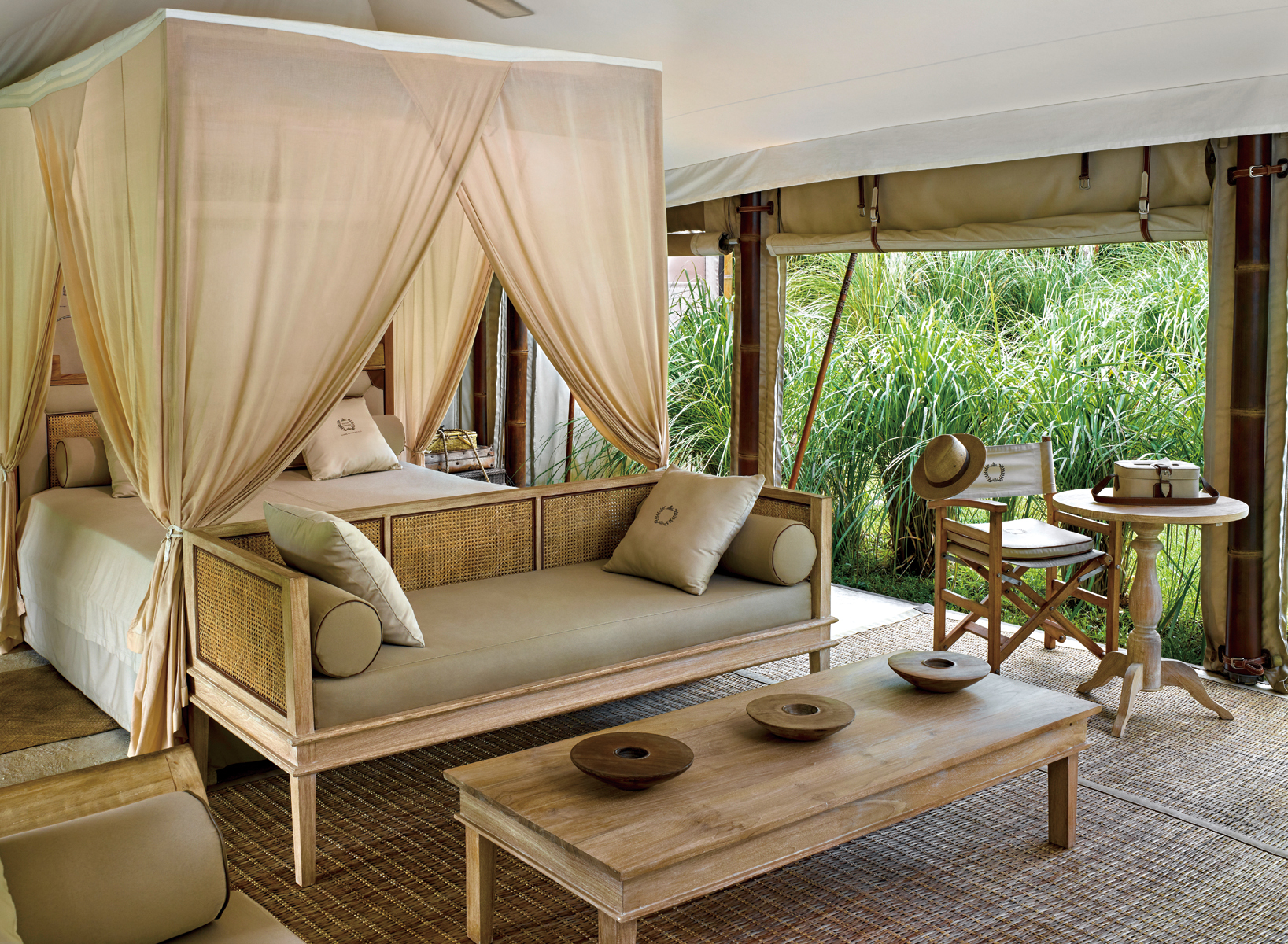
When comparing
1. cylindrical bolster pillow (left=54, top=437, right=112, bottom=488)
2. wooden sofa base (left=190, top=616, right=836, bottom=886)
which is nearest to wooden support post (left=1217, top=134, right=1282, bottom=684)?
wooden sofa base (left=190, top=616, right=836, bottom=886)

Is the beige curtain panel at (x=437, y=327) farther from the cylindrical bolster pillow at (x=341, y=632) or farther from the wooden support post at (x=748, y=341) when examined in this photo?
the cylindrical bolster pillow at (x=341, y=632)

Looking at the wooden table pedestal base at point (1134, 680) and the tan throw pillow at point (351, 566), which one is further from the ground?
the tan throw pillow at point (351, 566)

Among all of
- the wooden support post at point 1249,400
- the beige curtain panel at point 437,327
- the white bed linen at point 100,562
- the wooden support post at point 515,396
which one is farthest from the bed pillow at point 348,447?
the wooden support post at point 1249,400

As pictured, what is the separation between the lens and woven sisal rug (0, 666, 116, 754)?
4070 mm

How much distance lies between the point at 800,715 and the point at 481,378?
5.25 meters

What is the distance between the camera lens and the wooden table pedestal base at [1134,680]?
4.05 metres

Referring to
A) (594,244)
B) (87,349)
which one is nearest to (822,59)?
(594,244)

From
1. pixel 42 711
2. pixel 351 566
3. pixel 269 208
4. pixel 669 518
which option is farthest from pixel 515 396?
pixel 351 566

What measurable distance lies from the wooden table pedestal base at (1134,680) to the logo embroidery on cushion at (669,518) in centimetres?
172

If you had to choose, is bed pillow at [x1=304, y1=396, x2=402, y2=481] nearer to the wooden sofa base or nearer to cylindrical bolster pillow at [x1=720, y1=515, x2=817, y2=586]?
the wooden sofa base

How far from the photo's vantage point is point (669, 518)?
14.2 ft

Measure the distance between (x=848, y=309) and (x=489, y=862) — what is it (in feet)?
18.9

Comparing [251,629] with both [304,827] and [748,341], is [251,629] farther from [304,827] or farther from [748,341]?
[748,341]

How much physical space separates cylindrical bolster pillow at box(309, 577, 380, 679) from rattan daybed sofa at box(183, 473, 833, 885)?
0.05m
